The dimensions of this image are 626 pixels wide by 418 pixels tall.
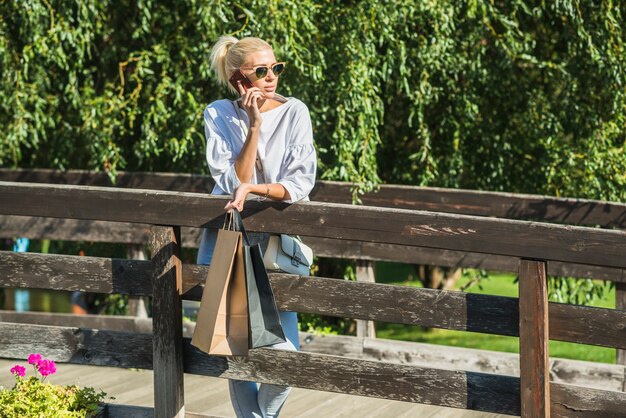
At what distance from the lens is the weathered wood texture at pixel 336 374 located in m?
4.11

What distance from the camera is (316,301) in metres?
4.41

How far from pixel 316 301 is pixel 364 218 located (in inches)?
17.1

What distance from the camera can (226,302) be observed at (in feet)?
13.5

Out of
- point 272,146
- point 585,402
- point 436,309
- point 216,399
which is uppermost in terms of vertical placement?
point 272,146

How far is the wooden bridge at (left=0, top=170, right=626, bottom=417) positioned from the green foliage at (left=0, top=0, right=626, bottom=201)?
2.50 m

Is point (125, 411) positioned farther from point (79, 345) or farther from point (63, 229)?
point (63, 229)

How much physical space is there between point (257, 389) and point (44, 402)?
3.14ft

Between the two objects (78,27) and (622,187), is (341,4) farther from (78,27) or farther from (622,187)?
(622,187)

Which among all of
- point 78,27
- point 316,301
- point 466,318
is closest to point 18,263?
point 316,301

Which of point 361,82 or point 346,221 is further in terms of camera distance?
point 361,82

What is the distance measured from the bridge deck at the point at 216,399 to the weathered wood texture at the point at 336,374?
81 cm

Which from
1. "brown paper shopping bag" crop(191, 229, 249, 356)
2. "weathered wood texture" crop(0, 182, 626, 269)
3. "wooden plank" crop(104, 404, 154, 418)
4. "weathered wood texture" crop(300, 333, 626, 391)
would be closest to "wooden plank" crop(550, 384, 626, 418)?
→ "weathered wood texture" crop(0, 182, 626, 269)

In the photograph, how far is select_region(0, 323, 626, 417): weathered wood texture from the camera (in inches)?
162

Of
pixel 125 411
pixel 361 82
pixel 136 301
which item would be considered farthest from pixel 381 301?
pixel 136 301
